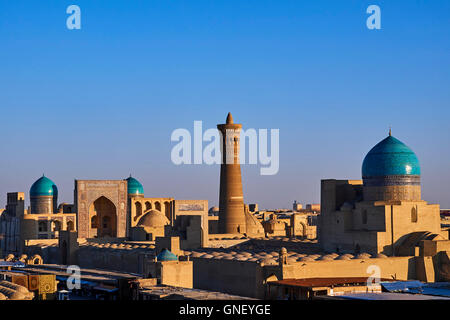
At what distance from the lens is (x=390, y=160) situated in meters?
39.5

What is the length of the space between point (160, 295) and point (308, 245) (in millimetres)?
19306

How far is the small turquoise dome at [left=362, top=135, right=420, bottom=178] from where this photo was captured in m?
39.4

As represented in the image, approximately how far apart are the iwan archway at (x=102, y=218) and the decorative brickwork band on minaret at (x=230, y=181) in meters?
9.81

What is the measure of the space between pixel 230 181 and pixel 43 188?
60.9 feet

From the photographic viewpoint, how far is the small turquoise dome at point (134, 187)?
211 feet

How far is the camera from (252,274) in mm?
32500

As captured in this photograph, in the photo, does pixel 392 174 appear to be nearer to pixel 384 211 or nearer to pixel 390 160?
pixel 390 160

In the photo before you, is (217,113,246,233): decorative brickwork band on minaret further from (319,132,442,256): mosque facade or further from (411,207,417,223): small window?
(411,207,417,223): small window

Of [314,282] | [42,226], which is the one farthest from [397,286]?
[42,226]

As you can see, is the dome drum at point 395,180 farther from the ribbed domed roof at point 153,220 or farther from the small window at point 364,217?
the ribbed domed roof at point 153,220

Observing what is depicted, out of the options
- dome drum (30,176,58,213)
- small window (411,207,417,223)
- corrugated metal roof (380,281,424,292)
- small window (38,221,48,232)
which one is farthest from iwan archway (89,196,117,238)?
corrugated metal roof (380,281,424,292)
